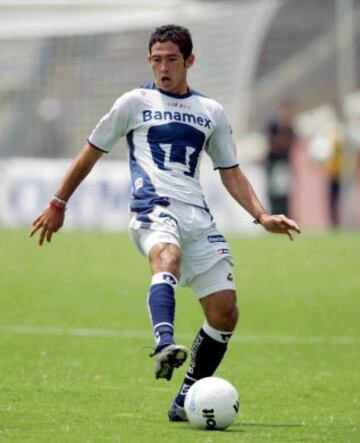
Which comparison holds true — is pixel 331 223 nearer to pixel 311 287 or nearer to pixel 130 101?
pixel 311 287

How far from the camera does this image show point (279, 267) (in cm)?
2336

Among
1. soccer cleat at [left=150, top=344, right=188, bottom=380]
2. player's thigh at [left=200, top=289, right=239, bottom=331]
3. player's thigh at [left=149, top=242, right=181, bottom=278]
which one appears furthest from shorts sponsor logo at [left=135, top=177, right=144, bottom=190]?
soccer cleat at [left=150, top=344, right=188, bottom=380]

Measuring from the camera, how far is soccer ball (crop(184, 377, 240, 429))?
885 cm

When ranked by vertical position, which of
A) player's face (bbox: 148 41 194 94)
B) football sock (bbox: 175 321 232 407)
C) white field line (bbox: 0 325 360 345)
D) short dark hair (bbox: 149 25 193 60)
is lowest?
white field line (bbox: 0 325 360 345)

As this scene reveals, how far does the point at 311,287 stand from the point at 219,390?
1216 centimetres

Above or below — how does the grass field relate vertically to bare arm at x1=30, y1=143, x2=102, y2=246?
below

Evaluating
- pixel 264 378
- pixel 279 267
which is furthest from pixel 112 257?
pixel 264 378

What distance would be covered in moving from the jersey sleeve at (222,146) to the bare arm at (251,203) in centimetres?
6

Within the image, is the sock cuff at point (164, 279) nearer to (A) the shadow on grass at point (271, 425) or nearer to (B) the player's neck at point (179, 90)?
(A) the shadow on grass at point (271, 425)

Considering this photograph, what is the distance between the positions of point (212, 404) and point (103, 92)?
80.5ft

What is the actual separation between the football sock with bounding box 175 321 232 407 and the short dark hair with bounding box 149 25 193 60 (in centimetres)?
168

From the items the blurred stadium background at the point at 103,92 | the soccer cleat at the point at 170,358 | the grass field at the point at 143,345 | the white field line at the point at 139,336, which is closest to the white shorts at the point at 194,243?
the grass field at the point at 143,345

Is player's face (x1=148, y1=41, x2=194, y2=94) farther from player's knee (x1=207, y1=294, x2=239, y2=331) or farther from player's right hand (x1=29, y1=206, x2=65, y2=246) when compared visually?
player's knee (x1=207, y1=294, x2=239, y2=331)

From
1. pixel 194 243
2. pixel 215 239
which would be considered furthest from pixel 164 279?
pixel 215 239
